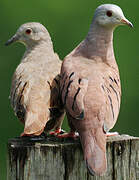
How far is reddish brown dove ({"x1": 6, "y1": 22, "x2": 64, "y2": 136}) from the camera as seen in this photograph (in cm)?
681

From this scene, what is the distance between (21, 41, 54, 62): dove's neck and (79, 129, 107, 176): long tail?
161cm

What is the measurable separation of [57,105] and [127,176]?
103 centimetres

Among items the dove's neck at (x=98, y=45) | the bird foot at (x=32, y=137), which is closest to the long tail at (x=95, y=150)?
the bird foot at (x=32, y=137)

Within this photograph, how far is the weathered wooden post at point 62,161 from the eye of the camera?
20.3 feet

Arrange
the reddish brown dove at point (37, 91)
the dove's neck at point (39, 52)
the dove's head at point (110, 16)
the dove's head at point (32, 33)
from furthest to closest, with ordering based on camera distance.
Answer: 1. the dove's head at point (32, 33)
2. the dove's neck at point (39, 52)
3. the dove's head at point (110, 16)
4. the reddish brown dove at point (37, 91)

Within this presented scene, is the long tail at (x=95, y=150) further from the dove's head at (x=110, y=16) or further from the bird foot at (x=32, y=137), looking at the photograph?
the dove's head at (x=110, y=16)

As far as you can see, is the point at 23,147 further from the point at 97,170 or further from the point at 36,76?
the point at 36,76

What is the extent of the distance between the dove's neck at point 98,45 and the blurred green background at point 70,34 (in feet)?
34.7

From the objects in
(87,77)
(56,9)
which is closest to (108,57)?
(87,77)

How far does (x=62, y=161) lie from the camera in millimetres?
6195

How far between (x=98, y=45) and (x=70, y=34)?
11.9m

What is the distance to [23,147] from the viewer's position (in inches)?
247

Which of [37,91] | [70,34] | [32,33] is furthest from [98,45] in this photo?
[70,34]

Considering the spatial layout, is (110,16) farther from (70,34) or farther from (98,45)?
(70,34)
